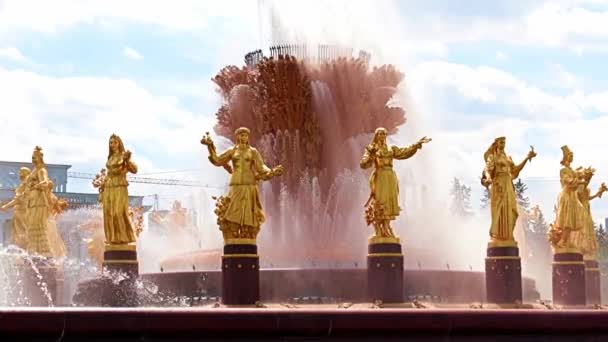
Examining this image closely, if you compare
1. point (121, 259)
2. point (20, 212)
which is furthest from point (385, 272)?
point (20, 212)

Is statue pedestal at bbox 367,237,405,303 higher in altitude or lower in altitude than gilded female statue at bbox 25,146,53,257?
lower

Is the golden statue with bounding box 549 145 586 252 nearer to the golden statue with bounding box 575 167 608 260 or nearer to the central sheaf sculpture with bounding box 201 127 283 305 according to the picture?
the golden statue with bounding box 575 167 608 260

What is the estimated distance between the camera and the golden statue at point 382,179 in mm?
16859

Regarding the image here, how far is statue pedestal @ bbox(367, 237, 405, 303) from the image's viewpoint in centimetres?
1656

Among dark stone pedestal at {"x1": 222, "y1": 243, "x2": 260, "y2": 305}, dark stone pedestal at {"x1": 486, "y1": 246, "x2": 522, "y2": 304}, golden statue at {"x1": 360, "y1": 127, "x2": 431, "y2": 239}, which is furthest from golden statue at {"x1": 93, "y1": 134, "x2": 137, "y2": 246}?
dark stone pedestal at {"x1": 486, "y1": 246, "x2": 522, "y2": 304}

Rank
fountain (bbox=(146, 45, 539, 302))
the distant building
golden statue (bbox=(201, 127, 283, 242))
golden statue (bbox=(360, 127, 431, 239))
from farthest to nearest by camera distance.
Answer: the distant building → fountain (bbox=(146, 45, 539, 302)) → golden statue (bbox=(360, 127, 431, 239)) → golden statue (bbox=(201, 127, 283, 242))

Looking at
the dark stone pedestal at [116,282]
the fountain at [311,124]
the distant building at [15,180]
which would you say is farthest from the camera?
the distant building at [15,180]

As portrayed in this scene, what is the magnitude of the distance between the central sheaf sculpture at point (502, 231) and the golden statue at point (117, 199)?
589cm

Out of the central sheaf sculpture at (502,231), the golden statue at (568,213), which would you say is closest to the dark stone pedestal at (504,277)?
the central sheaf sculpture at (502,231)

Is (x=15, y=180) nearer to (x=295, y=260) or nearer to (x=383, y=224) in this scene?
(x=295, y=260)

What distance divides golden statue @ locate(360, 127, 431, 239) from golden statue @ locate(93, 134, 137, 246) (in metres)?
3.86

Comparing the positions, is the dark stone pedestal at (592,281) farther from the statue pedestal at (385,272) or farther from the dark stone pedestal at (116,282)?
the dark stone pedestal at (116,282)
